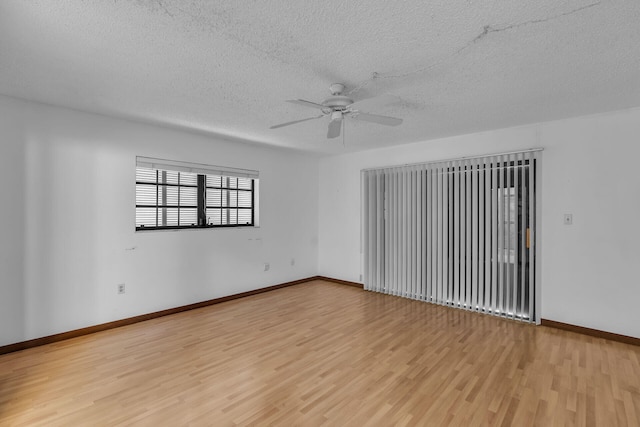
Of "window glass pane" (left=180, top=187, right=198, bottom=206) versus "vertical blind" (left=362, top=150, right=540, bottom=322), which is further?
"window glass pane" (left=180, top=187, right=198, bottom=206)

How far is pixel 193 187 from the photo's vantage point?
14.9 ft


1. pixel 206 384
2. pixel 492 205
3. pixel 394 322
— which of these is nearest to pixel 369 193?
pixel 492 205

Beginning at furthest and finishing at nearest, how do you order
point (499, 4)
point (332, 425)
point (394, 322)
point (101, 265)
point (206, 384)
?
point (394, 322) → point (101, 265) → point (206, 384) → point (332, 425) → point (499, 4)

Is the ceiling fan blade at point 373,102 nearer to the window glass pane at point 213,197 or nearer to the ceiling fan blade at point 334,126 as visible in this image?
the ceiling fan blade at point 334,126

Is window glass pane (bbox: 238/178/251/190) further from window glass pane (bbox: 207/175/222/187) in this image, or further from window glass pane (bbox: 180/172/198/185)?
window glass pane (bbox: 180/172/198/185)

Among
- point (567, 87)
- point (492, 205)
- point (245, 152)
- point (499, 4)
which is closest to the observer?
point (499, 4)

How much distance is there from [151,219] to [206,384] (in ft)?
8.15

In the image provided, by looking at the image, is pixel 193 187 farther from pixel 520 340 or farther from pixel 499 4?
pixel 520 340

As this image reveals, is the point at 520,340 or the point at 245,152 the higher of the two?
the point at 245,152

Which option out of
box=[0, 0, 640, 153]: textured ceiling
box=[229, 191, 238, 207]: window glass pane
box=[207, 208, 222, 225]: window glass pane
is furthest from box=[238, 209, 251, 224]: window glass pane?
box=[0, 0, 640, 153]: textured ceiling

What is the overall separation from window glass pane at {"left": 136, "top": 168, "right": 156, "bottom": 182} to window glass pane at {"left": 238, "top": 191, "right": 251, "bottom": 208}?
136 centimetres

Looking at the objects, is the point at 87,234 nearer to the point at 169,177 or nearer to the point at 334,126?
the point at 169,177

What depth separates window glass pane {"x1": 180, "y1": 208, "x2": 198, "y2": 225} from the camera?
444cm

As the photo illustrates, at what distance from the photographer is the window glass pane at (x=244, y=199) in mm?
5184
